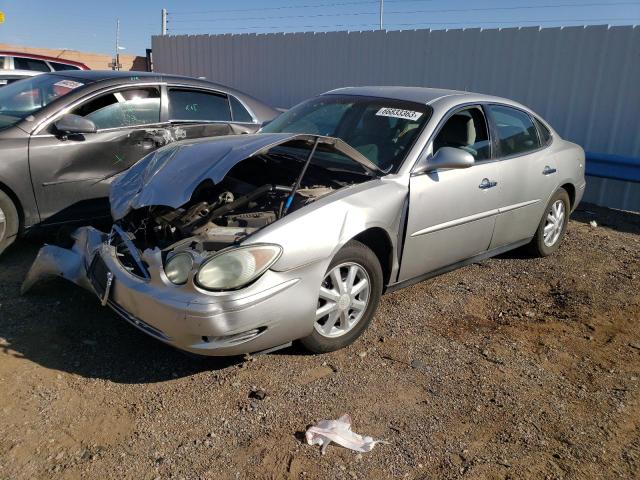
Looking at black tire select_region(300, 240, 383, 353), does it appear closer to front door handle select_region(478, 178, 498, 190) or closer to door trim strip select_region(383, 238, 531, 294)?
door trim strip select_region(383, 238, 531, 294)

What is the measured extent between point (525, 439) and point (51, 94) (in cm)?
491

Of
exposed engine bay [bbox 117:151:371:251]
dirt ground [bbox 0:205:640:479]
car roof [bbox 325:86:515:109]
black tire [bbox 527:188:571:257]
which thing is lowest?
dirt ground [bbox 0:205:640:479]

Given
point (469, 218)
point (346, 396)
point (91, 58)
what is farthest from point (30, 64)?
point (91, 58)

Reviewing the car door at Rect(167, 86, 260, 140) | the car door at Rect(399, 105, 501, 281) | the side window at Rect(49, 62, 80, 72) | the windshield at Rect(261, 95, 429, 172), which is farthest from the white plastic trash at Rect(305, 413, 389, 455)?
the side window at Rect(49, 62, 80, 72)

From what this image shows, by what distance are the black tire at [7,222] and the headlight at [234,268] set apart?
251 cm

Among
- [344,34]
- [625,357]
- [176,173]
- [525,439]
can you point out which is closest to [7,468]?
[176,173]

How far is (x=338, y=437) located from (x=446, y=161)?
6.54ft

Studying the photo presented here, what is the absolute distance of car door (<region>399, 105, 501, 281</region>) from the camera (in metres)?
3.91

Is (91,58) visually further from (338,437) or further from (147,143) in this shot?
(338,437)

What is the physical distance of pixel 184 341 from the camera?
9.70 ft

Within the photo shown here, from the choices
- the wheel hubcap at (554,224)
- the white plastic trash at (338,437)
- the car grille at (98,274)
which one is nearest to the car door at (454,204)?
the wheel hubcap at (554,224)

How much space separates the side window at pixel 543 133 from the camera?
532cm

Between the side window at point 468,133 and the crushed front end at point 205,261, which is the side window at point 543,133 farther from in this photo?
the crushed front end at point 205,261

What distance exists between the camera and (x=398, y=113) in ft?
14.0
